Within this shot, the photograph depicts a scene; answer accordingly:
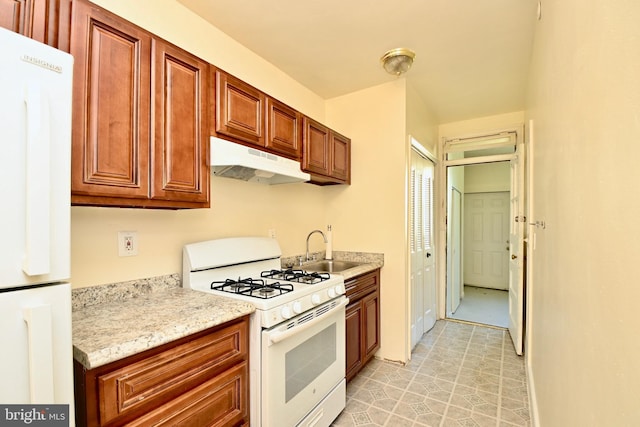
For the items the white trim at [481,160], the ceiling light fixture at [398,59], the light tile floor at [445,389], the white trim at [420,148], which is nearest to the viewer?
the light tile floor at [445,389]

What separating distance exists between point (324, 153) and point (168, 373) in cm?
197

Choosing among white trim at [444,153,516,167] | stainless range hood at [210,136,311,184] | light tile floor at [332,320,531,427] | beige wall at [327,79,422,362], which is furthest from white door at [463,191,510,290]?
stainless range hood at [210,136,311,184]

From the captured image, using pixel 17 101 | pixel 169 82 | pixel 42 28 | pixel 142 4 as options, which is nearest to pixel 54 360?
pixel 17 101

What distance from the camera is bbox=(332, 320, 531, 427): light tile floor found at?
200 centimetres

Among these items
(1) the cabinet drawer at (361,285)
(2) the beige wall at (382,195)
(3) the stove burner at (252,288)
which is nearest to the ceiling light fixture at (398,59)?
(2) the beige wall at (382,195)

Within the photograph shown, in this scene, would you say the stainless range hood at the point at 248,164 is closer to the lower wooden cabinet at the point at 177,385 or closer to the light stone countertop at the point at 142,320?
the light stone countertop at the point at 142,320

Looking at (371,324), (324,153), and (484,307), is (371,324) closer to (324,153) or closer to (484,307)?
(324,153)

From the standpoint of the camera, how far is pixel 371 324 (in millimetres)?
2664

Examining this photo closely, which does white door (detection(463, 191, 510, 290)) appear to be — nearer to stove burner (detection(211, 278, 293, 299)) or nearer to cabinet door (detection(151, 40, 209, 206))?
stove burner (detection(211, 278, 293, 299))

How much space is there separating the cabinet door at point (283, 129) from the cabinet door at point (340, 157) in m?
0.51

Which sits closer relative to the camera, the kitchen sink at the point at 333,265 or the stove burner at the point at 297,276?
the stove burner at the point at 297,276

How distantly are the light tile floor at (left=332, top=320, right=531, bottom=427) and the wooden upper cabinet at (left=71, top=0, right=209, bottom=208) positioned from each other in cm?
188

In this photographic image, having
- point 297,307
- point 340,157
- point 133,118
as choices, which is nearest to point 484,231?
point 340,157

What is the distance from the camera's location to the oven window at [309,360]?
5.21 ft
